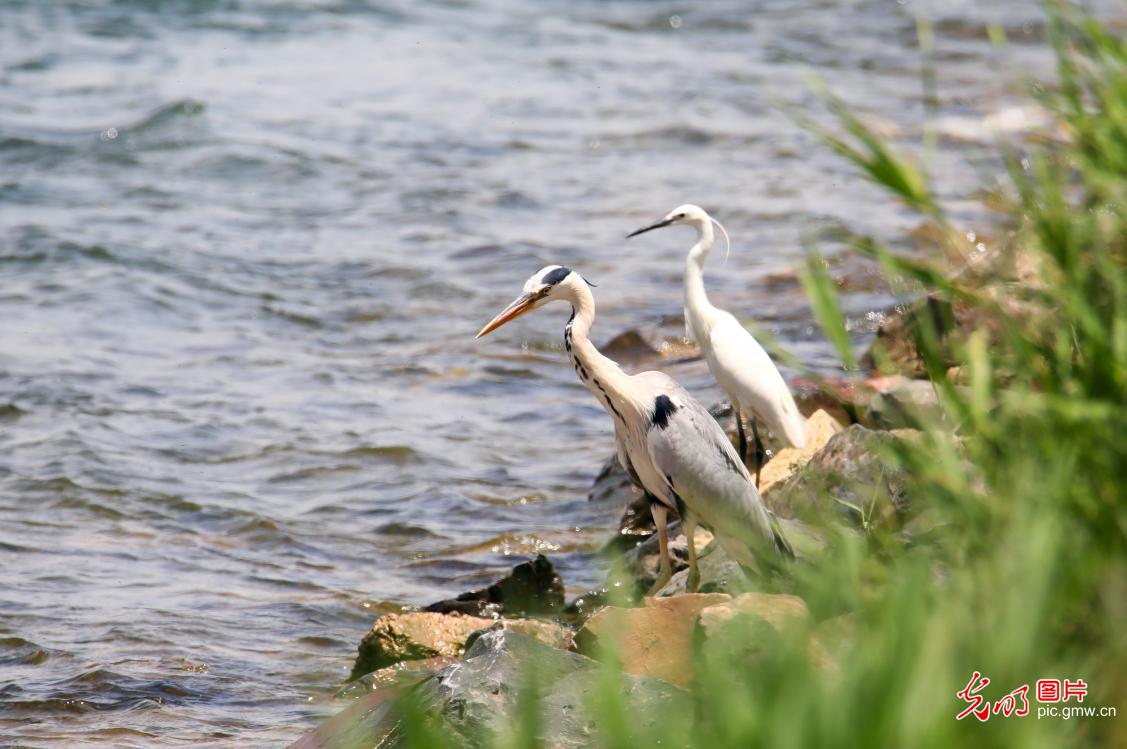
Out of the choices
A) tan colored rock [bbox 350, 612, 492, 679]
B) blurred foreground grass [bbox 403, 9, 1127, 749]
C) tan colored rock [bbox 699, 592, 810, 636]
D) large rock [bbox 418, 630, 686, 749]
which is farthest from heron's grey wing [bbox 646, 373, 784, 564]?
large rock [bbox 418, 630, 686, 749]

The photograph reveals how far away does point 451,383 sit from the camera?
807 centimetres

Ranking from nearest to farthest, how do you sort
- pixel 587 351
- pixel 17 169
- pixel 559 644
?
pixel 559 644
pixel 587 351
pixel 17 169

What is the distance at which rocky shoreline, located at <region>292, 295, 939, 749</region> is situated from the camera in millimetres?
2947

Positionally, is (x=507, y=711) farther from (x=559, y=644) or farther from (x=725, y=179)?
(x=725, y=179)

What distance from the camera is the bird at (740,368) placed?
19.5ft

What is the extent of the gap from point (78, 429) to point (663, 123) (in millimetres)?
8283

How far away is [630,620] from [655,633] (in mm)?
76

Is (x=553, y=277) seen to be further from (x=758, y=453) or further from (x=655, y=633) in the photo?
(x=655, y=633)

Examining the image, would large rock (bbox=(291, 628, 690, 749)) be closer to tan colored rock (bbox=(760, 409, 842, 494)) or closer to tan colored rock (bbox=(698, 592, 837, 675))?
tan colored rock (bbox=(698, 592, 837, 675))

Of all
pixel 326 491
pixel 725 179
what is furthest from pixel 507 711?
pixel 725 179

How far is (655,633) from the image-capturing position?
11.8ft

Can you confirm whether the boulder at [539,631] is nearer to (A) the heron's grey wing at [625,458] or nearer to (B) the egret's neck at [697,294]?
(A) the heron's grey wing at [625,458]

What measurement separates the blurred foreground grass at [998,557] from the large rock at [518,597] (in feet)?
6.48

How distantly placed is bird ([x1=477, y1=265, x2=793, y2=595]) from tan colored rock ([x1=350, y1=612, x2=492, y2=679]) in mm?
682
